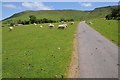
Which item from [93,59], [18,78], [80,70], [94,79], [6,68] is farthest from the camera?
[93,59]

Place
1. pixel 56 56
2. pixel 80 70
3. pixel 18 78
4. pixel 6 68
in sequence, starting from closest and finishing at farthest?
1. pixel 18 78
2. pixel 80 70
3. pixel 6 68
4. pixel 56 56

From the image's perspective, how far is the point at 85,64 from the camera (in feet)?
69.5

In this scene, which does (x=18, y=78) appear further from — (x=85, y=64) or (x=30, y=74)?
(x=85, y=64)

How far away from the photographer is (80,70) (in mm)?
19203

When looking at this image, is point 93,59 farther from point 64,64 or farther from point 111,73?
point 111,73

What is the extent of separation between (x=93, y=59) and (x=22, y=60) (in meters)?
7.41

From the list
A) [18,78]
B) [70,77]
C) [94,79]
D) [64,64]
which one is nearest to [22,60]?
[64,64]

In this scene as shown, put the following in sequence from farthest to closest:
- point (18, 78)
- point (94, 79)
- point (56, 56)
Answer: point (56, 56)
point (18, 78)
point (94, 79)

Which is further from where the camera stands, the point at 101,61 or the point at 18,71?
the point at 101,61

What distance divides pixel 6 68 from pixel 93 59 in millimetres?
8587

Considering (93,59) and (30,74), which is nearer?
(30,74)

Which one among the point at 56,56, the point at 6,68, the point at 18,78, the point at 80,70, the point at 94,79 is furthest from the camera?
the point at 56,56

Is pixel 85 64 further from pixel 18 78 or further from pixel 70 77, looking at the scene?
pixel 18 78

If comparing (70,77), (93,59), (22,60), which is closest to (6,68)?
(22,60)
